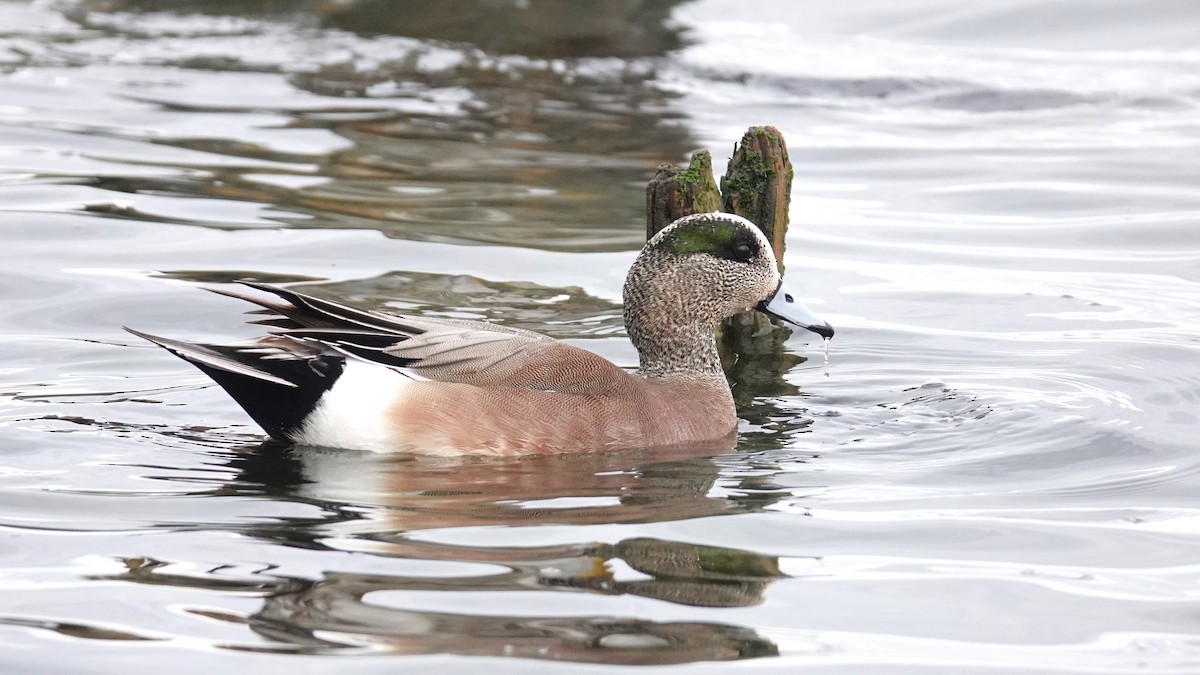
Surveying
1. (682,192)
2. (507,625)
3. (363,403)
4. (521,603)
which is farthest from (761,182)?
(507,625)

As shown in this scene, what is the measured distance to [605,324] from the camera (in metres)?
7.47

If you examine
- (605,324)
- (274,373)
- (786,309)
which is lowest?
(605,324)

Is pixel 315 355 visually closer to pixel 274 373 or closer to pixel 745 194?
pixel 274 373

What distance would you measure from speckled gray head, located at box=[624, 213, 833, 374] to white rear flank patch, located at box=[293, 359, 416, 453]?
1.04 meters

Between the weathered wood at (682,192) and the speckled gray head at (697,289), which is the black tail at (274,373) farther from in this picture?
the weathered wood at (682,192)

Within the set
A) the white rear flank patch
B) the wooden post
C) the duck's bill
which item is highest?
the wooden post

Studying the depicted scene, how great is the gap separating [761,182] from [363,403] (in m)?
2.02

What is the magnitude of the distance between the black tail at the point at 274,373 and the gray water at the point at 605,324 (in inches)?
6.3

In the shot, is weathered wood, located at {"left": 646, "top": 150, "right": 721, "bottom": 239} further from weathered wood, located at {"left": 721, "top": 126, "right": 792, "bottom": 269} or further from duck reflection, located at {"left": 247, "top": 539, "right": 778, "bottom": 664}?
duck reflection, located at {"left": 247, "top": 539, "right": 778, "bottom": 664}

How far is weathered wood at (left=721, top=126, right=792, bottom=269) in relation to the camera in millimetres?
6473

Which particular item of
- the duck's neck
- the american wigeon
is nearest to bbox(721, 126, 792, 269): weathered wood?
the duck's neck

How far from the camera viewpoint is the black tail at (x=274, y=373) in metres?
5.28

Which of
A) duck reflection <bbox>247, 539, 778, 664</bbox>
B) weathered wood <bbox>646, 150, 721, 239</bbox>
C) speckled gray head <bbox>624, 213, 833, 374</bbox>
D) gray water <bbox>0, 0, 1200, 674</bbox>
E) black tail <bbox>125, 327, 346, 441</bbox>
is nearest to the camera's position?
duck reflection <bbox>247, 539, 778, 664</bbox>

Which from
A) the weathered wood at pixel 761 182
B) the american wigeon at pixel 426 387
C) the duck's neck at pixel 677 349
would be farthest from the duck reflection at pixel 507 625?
the weathered wood at pixel 761 182
